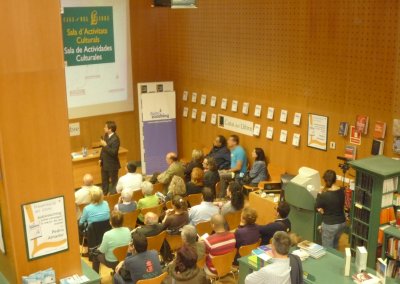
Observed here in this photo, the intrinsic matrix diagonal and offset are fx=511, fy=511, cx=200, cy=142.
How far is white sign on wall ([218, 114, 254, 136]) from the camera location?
397 inches

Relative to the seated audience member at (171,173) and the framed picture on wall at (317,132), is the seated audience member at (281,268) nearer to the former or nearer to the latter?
the framed picture on wall at (317,132)

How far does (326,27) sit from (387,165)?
2958mm

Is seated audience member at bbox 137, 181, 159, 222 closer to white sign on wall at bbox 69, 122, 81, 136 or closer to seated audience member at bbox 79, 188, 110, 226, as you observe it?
seated audience member at bbox 79, 188, 110, 226

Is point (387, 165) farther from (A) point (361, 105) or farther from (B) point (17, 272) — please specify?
(B) point (17, 272)

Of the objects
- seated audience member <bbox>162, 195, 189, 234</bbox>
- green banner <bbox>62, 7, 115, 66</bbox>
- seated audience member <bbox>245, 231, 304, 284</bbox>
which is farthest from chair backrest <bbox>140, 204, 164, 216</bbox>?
green banner <bbox>62, 7, 115, 66</bbox>

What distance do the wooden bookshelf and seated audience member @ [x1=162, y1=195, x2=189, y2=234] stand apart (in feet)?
7.32

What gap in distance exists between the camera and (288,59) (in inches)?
356

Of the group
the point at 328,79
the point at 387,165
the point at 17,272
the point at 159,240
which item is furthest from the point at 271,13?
the point at 17,272

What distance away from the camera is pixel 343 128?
8.21m

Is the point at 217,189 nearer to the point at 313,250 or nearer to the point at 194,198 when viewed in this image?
the point at 194,198

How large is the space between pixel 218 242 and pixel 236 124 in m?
4.46

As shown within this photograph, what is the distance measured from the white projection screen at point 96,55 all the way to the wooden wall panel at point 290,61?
1098mm

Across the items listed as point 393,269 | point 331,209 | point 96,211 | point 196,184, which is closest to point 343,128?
point 331,209

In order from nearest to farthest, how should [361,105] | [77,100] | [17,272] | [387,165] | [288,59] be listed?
1. [17,272]
2. [387,165]
3. [361,105]
4. [288,59]
5. [77,100]
